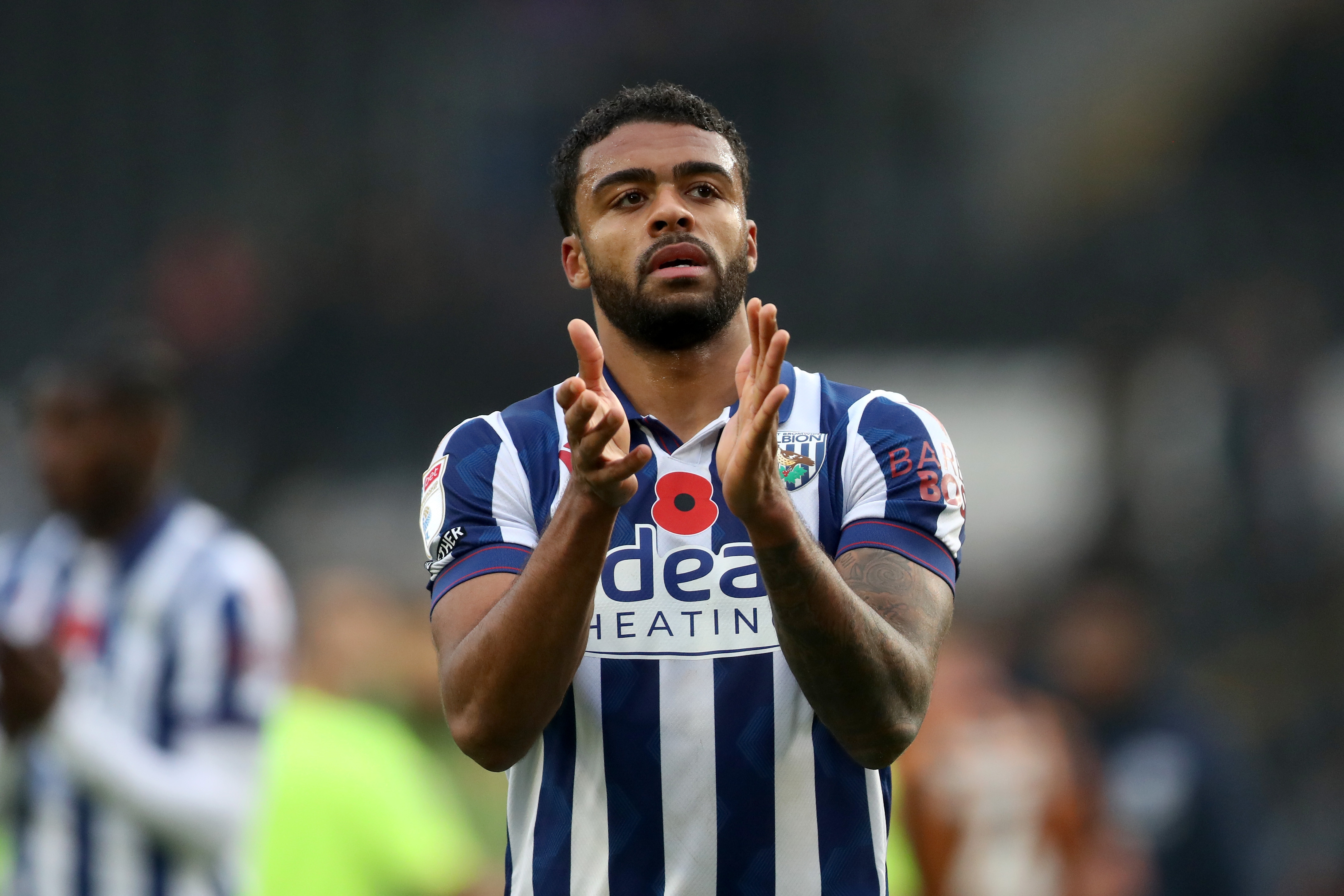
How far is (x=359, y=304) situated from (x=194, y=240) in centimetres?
144

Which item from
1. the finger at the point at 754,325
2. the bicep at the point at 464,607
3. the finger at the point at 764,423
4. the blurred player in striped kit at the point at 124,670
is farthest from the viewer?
the blurred player in striped kit at the point at 124,670

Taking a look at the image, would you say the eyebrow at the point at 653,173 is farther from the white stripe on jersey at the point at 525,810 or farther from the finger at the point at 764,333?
the white stripe on jersey at the point at 525,810

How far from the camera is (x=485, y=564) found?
279 centimetres

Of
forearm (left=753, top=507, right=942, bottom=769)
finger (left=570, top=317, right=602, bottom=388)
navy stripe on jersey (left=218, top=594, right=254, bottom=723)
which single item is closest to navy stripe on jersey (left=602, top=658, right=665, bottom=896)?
forearm (left=753, top=507, right=942, bottom=769)

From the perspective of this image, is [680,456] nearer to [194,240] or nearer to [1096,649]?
[1096,649]

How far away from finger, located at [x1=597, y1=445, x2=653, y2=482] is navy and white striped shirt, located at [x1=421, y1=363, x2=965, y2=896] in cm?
41

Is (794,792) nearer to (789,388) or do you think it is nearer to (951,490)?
(951,490)

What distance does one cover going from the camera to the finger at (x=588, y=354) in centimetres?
253

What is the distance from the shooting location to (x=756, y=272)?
10.9 m

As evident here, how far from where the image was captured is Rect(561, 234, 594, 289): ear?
3.11 meters

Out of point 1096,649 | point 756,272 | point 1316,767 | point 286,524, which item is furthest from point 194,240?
point 1316,767

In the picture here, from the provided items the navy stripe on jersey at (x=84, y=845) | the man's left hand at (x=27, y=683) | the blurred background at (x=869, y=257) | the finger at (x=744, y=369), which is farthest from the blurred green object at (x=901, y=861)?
the finger at (x=744, y=369)

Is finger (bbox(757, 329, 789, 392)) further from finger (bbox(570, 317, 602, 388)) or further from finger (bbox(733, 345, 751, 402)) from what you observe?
finger (bbox(570, 317, 602, 388))

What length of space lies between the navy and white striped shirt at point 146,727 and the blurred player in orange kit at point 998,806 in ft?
9.83
